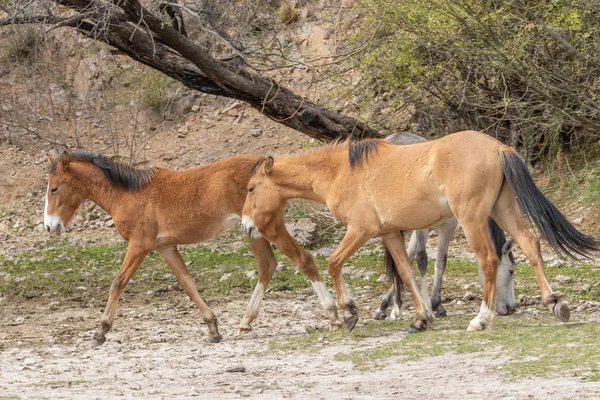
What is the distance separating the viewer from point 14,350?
8.90 meters

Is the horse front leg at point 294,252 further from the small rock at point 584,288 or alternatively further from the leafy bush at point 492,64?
the leafy bush at point 492,64

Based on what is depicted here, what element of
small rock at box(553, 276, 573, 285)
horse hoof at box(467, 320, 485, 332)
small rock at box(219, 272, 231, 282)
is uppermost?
small rock at box(219, 272, 231, 282)

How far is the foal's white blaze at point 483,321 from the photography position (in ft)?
26.3

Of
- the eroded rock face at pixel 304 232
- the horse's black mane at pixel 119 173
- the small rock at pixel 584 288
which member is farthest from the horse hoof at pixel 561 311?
the eroded rock face at pixel 304 232

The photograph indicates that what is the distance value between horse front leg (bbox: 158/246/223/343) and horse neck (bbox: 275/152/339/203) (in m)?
1.35

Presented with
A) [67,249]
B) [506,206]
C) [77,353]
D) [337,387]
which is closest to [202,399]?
[337,387]

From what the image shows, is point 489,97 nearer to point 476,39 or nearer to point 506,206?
point 476,39

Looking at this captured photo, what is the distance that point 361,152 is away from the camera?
29.1 feet

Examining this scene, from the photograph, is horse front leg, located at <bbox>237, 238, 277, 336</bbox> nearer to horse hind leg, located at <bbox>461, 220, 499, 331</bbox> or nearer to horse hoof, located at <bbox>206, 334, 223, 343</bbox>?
horse hoof, located at <bbox>206, 334, 223, 343</bbox>

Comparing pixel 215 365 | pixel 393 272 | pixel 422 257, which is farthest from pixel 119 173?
pixel 422 257

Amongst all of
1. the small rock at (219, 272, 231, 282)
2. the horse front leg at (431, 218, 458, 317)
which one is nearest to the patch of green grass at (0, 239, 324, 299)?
the small rock at (219, 272, 231, 282)

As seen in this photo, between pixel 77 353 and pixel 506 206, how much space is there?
413cm

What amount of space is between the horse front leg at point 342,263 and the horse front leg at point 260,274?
104 centimetres

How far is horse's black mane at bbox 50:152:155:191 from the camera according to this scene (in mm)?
9703
